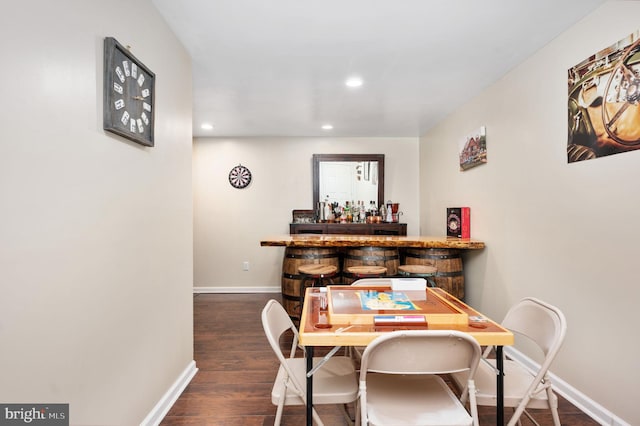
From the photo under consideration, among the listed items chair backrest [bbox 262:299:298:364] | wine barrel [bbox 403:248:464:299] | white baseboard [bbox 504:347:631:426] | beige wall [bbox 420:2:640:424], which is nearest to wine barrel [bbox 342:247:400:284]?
wine barrel [bbox 403:248:464:299]

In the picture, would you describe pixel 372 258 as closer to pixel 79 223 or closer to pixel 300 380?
pixel 300 380

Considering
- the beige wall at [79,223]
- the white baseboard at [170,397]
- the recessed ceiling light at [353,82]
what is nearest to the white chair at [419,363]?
the beige wall at [79,223]

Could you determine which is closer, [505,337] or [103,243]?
[505,337]

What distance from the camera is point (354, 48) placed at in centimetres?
225

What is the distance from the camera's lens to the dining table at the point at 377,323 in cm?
125

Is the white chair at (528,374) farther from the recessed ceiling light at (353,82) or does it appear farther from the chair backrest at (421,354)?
the recessed ceiling light at (353,82)

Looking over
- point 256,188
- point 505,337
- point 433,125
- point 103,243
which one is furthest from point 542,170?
point 256,188

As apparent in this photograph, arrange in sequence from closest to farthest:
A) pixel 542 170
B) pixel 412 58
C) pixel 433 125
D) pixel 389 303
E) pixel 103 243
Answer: pixel 103 243 → pixel 389 303 → pixel 542 170 → pixel 412 58 → pixel 433 125

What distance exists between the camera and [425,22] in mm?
1947

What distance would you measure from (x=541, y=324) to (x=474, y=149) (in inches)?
84.3

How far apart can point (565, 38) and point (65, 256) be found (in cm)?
295

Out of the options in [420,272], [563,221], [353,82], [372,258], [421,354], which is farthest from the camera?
[372,258]

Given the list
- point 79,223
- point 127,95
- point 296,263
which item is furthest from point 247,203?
point 79,223

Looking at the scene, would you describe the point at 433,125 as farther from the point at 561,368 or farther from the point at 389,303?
the point at 389,303
